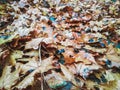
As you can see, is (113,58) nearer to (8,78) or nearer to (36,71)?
(36,71)

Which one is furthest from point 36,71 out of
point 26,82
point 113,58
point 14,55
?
point 113,58

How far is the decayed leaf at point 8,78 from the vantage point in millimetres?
966

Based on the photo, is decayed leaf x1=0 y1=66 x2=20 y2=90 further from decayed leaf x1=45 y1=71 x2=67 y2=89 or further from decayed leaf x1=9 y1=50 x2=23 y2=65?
decayed leaf x1=45 y1=71 x2=67 y2=89

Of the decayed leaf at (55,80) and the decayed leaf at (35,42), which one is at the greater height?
the decayed leaf at (35,42)

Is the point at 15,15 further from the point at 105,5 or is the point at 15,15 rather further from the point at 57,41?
the point at 105,5

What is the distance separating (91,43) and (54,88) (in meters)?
0.52

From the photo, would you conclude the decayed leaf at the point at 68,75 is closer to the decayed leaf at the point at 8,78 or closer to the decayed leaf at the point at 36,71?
the decayed leaf at the point at 36,71

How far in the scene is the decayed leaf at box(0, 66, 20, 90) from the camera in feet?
3.17

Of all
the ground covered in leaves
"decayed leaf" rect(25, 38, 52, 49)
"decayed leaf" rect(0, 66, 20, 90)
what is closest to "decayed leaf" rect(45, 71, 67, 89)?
the ground covered in leaves

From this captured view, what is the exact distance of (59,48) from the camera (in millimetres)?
1291

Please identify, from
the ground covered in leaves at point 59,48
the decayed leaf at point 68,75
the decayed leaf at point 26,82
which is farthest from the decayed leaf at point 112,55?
the decayed leaf at point 26,82

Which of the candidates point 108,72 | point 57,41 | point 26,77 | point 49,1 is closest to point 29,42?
point 57,41

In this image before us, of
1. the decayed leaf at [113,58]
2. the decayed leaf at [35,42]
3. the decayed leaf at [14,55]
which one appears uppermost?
the decayed leaf at [35,42]

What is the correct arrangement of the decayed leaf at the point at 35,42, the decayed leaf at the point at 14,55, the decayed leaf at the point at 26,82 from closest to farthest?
the decayed leaf at the point at 26,82 < the decayed leaf at the point at 14,55 < the decayed leaf at the point at 35,42
